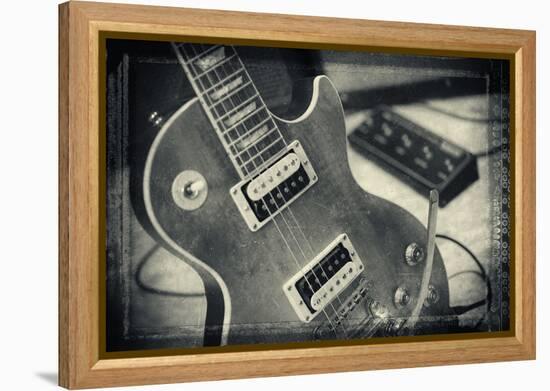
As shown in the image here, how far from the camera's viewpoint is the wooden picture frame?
8.09ft

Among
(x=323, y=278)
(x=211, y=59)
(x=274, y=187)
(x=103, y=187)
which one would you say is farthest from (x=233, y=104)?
(x=323, y=278)

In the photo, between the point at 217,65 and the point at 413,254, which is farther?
the point at 413,254

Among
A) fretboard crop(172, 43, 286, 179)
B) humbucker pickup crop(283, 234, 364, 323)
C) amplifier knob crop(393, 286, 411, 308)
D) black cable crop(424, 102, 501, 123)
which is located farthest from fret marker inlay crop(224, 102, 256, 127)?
amplifier knob crop(393, 286, 411, 308)

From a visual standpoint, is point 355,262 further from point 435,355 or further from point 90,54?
point 90,54

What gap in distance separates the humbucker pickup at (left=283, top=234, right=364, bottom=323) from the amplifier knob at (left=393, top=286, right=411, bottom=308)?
121 mm

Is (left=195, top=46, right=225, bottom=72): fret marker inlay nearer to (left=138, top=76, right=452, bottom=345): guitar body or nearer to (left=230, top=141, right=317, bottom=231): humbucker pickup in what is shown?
(left=138, top=76, right=452, bottom=345): guitar body

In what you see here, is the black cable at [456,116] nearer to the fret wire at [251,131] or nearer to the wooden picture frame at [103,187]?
the wooden picture frame at [103,187]

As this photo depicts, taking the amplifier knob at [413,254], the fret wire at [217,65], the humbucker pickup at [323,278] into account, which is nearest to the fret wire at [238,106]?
the fret wire at [217,65]

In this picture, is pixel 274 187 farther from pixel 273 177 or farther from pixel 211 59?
pixel 211 59

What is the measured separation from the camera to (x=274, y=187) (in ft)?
8.83

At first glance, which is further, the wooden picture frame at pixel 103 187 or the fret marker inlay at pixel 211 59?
the fret marker inlay at pixel 211 59

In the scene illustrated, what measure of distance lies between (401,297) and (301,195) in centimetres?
38

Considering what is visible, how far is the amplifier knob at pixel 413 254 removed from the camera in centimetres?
286

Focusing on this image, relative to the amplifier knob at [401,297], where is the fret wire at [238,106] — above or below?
above
